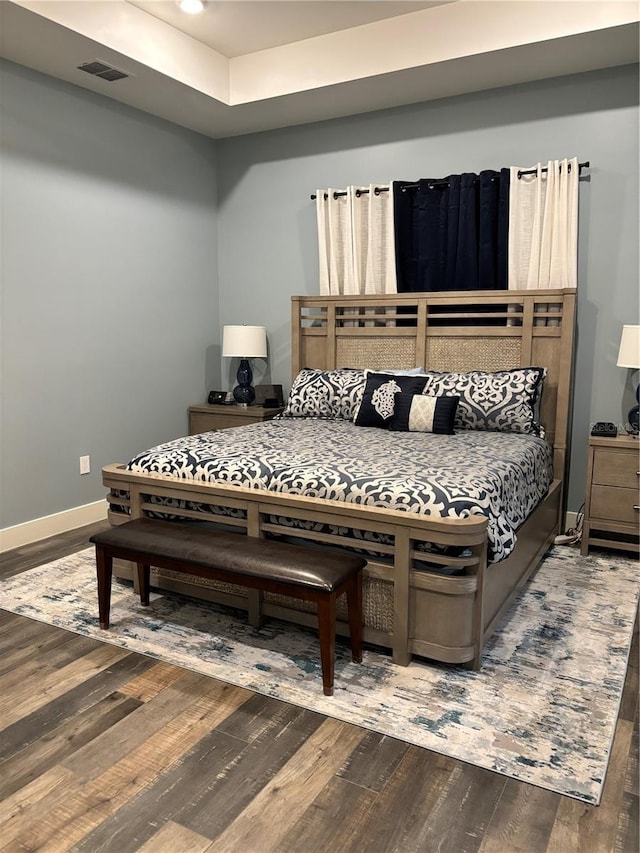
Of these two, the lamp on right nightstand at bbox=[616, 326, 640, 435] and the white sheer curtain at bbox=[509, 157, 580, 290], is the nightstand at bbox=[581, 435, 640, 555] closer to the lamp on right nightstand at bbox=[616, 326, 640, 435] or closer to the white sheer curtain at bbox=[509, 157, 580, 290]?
the lamp on right nightstand at bbox=[616, 326, 640, 435]

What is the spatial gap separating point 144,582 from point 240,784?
1269 millimetres

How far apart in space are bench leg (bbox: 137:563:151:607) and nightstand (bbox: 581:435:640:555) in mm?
2336

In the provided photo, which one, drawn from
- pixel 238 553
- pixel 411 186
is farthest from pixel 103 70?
pixel 238 553

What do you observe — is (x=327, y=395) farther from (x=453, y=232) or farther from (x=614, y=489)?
(x=614, y=489)

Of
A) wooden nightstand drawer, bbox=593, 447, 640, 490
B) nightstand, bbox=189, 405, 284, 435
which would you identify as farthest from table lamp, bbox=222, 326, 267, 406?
wooden nightstand drawer, bbox=593, 447, 640, 490

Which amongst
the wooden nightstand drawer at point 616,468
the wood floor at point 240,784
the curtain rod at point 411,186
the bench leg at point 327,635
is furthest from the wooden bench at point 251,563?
the curtain rod at point 411,186

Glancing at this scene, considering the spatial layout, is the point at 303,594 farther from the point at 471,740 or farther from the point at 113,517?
the point at 113,517

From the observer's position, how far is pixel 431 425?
348cm

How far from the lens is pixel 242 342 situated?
4691mm

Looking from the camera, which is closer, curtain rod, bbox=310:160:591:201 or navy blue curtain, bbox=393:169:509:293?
curtain rod, bbox=310:160:591:201

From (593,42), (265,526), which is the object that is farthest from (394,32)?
(265,526)

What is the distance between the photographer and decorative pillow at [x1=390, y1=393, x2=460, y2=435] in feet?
11.4

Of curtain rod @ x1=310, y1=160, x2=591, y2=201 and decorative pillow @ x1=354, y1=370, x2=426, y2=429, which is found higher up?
curtain rod @ x1=310, y1=160, x2=591, y2=201

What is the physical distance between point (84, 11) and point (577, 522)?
3.82 meters
